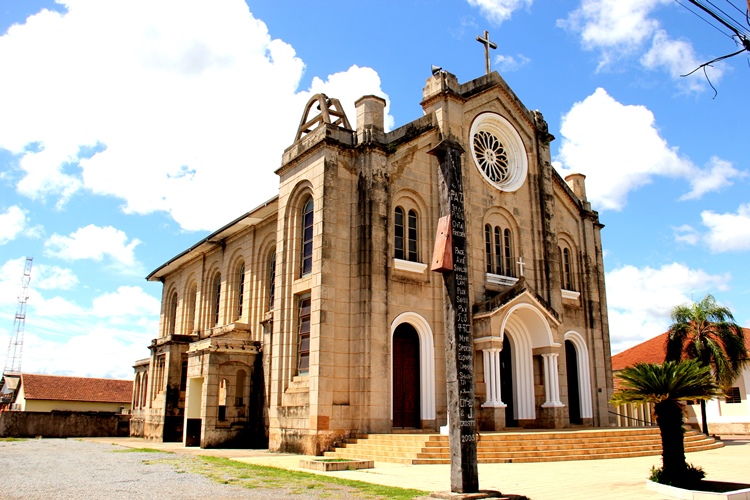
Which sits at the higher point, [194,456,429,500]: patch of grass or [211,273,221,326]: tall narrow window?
[211,273,221,326]: tall narrow window

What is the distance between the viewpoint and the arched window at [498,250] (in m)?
24.4

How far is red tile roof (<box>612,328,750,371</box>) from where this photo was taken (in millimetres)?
41219

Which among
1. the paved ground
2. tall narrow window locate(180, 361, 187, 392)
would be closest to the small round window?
the paved ground

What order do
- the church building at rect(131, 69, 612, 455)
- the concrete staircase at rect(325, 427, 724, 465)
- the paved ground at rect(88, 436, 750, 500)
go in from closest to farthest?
the paved ground at rect(88, 436, 750, 500)
the concrete staircase at rect(325, 427, 724, 465)
the church building at rect(131, 69, 612, 455)

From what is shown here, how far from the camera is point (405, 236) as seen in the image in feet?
72.1

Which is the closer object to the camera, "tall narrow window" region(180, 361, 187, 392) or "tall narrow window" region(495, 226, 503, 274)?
"tall narrow window" region(495, 226, 503, 274)

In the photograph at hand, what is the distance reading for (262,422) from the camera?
2406 cm

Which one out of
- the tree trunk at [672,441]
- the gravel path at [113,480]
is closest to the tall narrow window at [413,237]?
the gravel path at [113,480]

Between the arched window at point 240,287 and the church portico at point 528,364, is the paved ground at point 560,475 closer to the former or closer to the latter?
the church portico at point 528,364

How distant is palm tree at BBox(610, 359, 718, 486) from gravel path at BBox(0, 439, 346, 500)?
222 inches

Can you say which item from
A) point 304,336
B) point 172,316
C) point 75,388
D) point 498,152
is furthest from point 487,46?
point 75,388

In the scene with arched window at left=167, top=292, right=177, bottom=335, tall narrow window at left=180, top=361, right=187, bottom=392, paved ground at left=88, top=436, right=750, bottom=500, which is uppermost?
arched window at left=167, top=292, right=177, bottom=335

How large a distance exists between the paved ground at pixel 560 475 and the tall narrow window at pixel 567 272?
400 inches

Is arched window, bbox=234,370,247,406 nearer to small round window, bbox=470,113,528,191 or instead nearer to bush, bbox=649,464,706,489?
small round window, bbox=470,113,528,191
